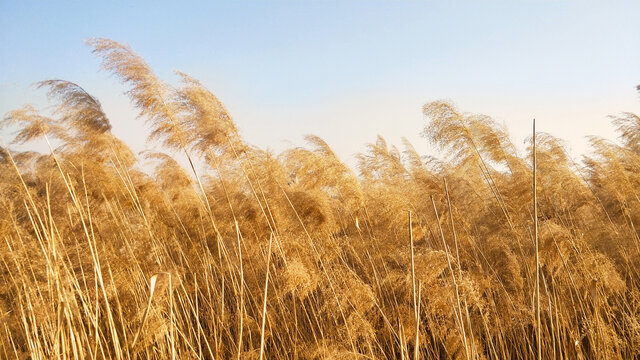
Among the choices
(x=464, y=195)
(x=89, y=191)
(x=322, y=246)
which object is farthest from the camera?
(x=89, y=191)

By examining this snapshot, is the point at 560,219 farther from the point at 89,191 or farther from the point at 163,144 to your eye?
the point at 89,191

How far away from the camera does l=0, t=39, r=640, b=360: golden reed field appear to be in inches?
123

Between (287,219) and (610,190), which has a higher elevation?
(287,219)

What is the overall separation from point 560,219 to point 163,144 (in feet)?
14.0

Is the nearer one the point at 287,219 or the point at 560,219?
the point at 287,219

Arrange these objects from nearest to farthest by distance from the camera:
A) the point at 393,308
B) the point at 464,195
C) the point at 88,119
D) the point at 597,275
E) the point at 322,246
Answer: the point at 597,275 < the point at 393,308 < the point at 322,246 < the point at 88,119 < the point at 464,195

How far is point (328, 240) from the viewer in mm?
3832

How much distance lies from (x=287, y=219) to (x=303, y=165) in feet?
1.83

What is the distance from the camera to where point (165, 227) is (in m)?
5.23

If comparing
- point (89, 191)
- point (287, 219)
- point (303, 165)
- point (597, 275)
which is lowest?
point (597, 275)

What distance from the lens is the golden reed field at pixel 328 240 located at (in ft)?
10.3

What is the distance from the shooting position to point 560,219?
4.31 meters

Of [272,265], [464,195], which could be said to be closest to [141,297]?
[272,265]

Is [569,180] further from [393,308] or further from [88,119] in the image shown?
[88,119]
